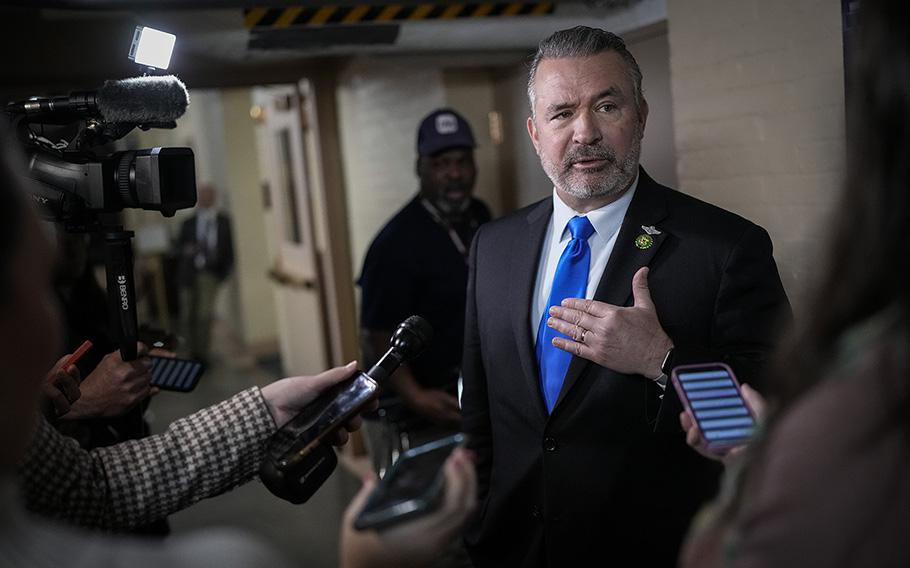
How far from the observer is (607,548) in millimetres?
1687

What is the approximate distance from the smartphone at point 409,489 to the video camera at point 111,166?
0.92 meters

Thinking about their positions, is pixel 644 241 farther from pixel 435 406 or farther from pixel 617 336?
pixel 435 406

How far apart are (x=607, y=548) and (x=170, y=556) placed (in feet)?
3.81

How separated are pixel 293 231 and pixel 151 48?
159 inches

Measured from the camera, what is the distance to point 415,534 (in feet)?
2.82

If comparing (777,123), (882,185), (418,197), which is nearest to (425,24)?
(418,197)

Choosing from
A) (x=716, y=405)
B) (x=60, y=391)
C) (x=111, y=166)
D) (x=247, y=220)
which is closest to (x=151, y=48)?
(x=111, y=166)

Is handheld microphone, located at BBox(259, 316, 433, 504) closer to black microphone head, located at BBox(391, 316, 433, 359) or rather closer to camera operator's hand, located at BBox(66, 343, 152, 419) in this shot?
black microphone head, located at BBox(391, 316, 433, 359)

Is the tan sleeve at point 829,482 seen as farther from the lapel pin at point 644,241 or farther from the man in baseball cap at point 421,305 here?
the man in baseball cap at point 421,305

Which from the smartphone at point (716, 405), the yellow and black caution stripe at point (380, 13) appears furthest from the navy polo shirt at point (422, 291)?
the smartphone at point (716, 405)

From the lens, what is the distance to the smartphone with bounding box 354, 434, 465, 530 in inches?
33.5

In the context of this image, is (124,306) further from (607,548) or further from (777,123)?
(777,123)

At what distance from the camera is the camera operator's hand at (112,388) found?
6.42 ft

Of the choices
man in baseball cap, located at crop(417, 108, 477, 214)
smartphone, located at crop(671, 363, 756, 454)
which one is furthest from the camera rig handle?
man in baseball cap, located at crop(417, 108, 477, 214)
